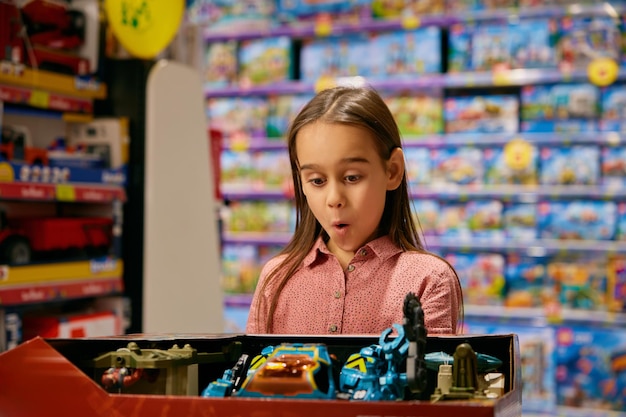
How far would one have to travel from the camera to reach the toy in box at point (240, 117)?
5.94 meters

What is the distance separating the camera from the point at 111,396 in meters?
0.80

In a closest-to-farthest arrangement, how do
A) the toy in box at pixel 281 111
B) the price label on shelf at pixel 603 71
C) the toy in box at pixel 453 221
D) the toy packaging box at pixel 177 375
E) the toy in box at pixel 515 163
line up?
the toy packaging box at pixel 177 375 → the price label on shelf at pixel 603 71 → the toy in box at pixel 515 163 → the toy in box at pixel 453 221 → the toy in box at pixel 281 111

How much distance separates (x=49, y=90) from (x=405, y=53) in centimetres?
291

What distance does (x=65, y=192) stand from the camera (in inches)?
119

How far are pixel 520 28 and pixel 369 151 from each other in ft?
13.6

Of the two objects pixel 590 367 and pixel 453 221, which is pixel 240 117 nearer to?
pixel 453 221

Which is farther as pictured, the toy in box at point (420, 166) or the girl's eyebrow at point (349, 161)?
the toy in box at point (420, 166)

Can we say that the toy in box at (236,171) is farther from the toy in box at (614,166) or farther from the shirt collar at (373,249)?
the shirt collar at (373,249)

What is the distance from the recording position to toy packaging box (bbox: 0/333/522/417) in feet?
2.46

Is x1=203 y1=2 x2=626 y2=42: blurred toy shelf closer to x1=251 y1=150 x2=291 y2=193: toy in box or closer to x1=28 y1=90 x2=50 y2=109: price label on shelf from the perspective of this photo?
x1=251 y1=150 x2=291 y2=193: toy in box

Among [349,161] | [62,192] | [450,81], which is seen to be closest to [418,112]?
[450,81]

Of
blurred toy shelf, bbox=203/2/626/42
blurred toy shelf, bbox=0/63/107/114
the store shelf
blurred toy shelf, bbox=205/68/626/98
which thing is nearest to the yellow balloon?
blurred toy shelf, bbox=0/63/107/114

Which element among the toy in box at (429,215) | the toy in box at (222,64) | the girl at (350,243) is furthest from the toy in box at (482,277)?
the girl at (350,243)

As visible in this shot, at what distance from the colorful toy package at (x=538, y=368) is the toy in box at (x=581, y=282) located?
9.6 inches
